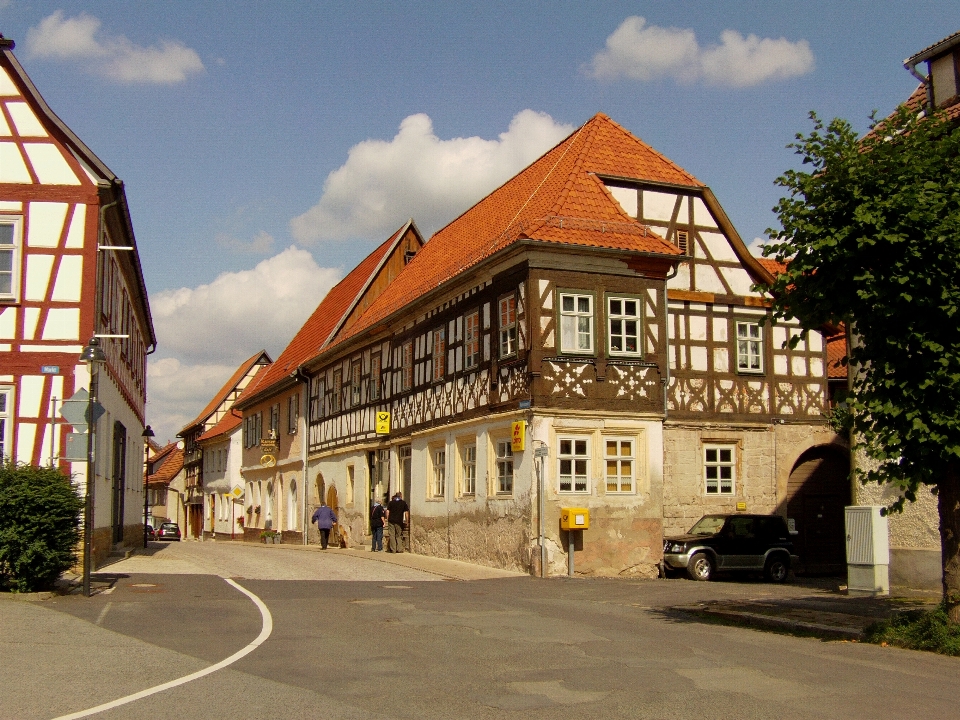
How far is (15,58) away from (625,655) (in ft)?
57.3

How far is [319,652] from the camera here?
428 inches

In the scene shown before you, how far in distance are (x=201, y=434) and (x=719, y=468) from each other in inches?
2110

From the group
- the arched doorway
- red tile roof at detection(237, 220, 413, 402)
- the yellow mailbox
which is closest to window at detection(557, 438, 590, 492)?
the yellow mailbox

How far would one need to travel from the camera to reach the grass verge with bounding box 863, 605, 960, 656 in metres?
11.3

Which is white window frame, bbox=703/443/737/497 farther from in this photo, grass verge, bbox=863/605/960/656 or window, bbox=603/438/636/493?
grass verge, bbox=863/605/960/656

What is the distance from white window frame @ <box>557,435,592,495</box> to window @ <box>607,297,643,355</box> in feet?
7.24

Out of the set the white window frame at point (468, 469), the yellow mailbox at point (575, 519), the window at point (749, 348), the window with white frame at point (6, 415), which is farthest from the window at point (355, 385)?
the window with white frame at point (6, 415)

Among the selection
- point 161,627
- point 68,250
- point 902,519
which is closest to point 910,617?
point 902,519

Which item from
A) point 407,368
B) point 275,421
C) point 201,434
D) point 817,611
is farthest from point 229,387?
Result: point 817,611

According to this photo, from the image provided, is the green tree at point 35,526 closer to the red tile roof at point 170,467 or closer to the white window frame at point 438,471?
the white window frame at point 438,471

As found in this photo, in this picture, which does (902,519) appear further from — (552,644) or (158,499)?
(158,499)

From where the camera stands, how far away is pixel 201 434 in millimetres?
74812

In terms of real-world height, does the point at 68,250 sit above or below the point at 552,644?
above

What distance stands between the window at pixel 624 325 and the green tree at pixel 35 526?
12.1 m
